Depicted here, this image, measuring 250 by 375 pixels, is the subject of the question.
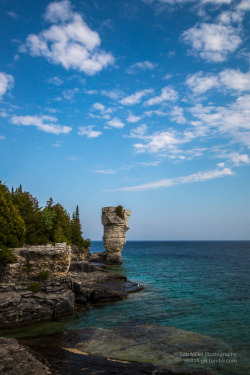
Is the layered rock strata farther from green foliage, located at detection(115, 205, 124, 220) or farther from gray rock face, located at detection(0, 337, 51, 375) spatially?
green foliage, located at detection(115, 205, 124, 220)

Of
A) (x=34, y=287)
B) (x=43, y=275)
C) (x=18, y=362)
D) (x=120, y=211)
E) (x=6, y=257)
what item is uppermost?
(x=120, y=211)

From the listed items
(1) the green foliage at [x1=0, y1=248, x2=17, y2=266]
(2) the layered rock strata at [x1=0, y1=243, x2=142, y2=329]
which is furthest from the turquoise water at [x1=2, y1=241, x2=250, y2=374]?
(1) the green foliage at [x1=0, y1=248, x2=17, y2=266]

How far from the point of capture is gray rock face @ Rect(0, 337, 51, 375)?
11.6 m

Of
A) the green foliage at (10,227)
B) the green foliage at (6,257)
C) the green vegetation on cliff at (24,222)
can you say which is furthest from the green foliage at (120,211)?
the green foliage at (6,257)

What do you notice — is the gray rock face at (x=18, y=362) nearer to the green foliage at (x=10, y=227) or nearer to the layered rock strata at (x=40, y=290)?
the layered rock strata at (x=40, y=290)

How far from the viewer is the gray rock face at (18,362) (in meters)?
11.6

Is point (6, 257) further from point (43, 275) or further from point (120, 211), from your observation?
point (120, 211)

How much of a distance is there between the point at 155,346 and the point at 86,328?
6065 millimetres

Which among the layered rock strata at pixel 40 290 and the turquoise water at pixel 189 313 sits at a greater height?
the layered rock strata at pixel 40 290

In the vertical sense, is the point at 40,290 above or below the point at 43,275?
below

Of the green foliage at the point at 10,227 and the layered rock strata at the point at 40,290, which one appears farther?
the green foliage at the point at 10,227

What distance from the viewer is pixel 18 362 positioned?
12242 mm

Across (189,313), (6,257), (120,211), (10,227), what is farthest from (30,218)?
(120,211)

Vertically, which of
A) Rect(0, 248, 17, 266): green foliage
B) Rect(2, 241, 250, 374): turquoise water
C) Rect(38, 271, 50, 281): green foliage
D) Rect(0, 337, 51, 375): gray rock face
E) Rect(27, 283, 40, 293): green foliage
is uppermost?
Rect(0, 248, 17, 266): green foliage
